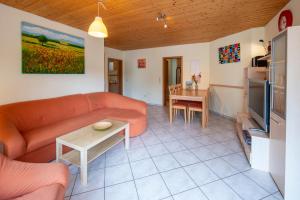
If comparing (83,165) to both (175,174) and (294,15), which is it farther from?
(294,15)

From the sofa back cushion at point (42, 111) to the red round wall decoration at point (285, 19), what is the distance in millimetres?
3856

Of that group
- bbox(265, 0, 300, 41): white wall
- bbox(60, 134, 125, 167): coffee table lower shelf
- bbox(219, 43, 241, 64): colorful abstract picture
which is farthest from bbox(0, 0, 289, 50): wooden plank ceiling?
bbox(60, 134, 125, 167): coffee table lower shelf

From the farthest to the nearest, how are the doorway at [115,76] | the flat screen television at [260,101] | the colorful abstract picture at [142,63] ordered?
the doorway at [115,76]
the colorful abstract picture at [142,63]
the flat screen television at [260,101]

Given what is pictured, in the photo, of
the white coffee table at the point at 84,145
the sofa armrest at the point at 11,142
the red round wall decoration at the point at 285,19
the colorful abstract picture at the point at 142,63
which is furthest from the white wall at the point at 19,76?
the red round wall decoration at the point at 285,19

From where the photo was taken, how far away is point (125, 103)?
3.56 meters

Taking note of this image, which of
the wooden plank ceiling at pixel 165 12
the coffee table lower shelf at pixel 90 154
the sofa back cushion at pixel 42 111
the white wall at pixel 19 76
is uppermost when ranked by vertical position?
the wooden plank ceiling at pixel 165 12

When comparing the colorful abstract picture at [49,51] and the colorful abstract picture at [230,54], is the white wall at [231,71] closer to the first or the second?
the colorful abstract picture at [230,54]

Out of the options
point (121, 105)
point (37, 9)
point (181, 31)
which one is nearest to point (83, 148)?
point (121, 105)

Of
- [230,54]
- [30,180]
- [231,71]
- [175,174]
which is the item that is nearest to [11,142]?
[30,180]

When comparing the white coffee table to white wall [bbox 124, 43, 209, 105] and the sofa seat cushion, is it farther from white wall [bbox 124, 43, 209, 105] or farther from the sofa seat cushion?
white wall [bbox 124, 43, 209, 105]

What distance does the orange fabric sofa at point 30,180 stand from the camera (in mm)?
965

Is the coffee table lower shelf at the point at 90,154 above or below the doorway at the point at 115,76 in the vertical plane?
below

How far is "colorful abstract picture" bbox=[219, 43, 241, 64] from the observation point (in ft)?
12.5

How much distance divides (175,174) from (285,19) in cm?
290
